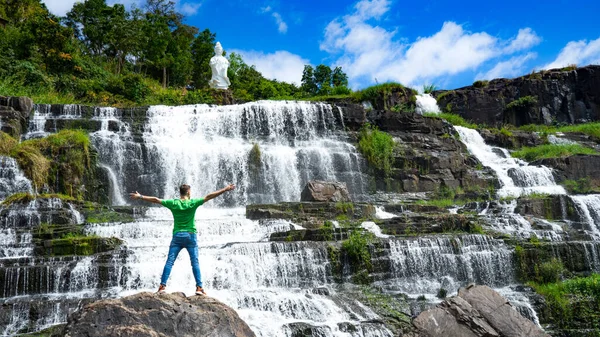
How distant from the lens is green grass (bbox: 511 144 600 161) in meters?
23.1

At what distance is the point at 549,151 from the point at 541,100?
9.07 m

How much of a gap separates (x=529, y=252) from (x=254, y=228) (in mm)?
7110

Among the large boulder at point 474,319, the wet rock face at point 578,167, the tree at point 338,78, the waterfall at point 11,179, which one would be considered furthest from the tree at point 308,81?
the large boulder at point 474,319

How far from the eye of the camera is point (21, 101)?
19484 mm

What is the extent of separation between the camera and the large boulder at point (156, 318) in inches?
214

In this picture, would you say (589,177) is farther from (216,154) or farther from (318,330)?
(318,330)

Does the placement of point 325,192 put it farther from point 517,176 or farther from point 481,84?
point 481,84

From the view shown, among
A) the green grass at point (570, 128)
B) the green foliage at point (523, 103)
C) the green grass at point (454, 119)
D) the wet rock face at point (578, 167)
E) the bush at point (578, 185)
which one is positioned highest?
the green foliage at point (523, 103)

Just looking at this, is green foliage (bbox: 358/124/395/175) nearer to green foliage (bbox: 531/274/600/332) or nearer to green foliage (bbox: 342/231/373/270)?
green foliage (bbox: 342/231/373/270)

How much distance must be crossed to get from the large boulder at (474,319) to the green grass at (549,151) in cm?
1586

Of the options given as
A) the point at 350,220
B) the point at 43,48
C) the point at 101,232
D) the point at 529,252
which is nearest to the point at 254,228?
the point at 350,220

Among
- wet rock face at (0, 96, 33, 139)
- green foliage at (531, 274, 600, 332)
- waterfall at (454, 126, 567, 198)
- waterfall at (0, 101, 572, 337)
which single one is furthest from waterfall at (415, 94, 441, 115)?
wet rock face at (0, 96, 33, 139)

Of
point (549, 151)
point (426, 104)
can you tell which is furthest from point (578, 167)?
point (426, 104)

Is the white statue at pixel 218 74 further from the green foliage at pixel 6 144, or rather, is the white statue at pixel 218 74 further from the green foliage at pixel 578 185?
the green foliage at pixel 578 185
